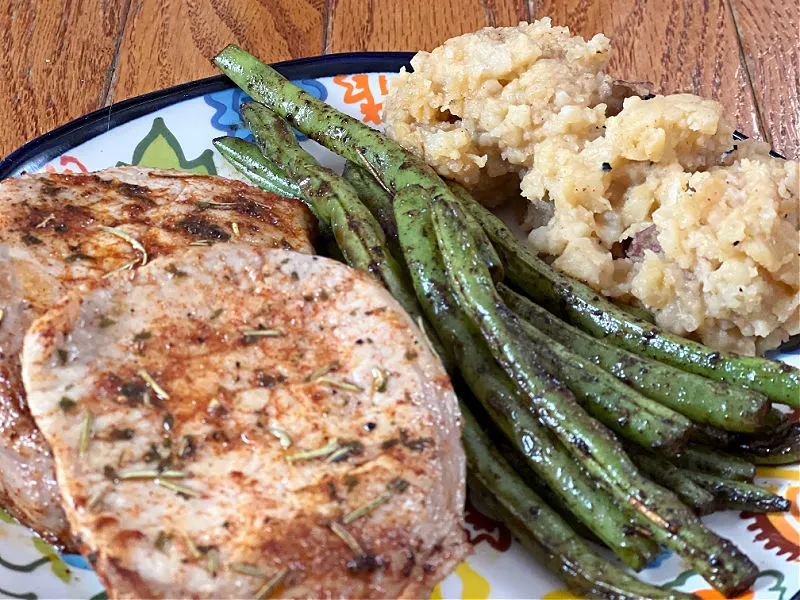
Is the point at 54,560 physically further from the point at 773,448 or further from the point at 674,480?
→ the point at 773,448

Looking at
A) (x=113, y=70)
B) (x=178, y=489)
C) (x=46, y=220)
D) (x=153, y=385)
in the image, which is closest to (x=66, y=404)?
(x=153, y=385)

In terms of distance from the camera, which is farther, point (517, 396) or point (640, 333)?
point (640, 333)

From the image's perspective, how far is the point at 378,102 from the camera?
448 centimetres

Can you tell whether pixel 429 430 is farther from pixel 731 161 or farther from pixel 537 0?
pixel 537 0

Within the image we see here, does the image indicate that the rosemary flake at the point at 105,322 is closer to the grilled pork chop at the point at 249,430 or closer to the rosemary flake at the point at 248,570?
the grilled pork chop at the point at 249,430

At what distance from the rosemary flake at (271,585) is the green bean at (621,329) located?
1.62 meters

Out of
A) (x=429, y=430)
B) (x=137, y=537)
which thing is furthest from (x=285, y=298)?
(x=137, y=537)

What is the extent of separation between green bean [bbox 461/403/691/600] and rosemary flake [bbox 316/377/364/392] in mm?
475

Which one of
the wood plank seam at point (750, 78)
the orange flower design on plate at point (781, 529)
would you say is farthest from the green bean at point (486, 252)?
the wood plank seam at point (750, 78)

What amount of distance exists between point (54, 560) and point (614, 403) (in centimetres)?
189

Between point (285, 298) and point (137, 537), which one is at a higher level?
point (285, 298)

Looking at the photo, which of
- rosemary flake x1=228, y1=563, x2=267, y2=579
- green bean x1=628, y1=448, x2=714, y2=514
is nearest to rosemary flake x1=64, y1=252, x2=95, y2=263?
rosemary flake x1=228, y1=563, x2=267, y2=579

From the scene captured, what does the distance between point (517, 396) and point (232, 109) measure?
7.68ft

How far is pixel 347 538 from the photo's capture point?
2.26 meters
